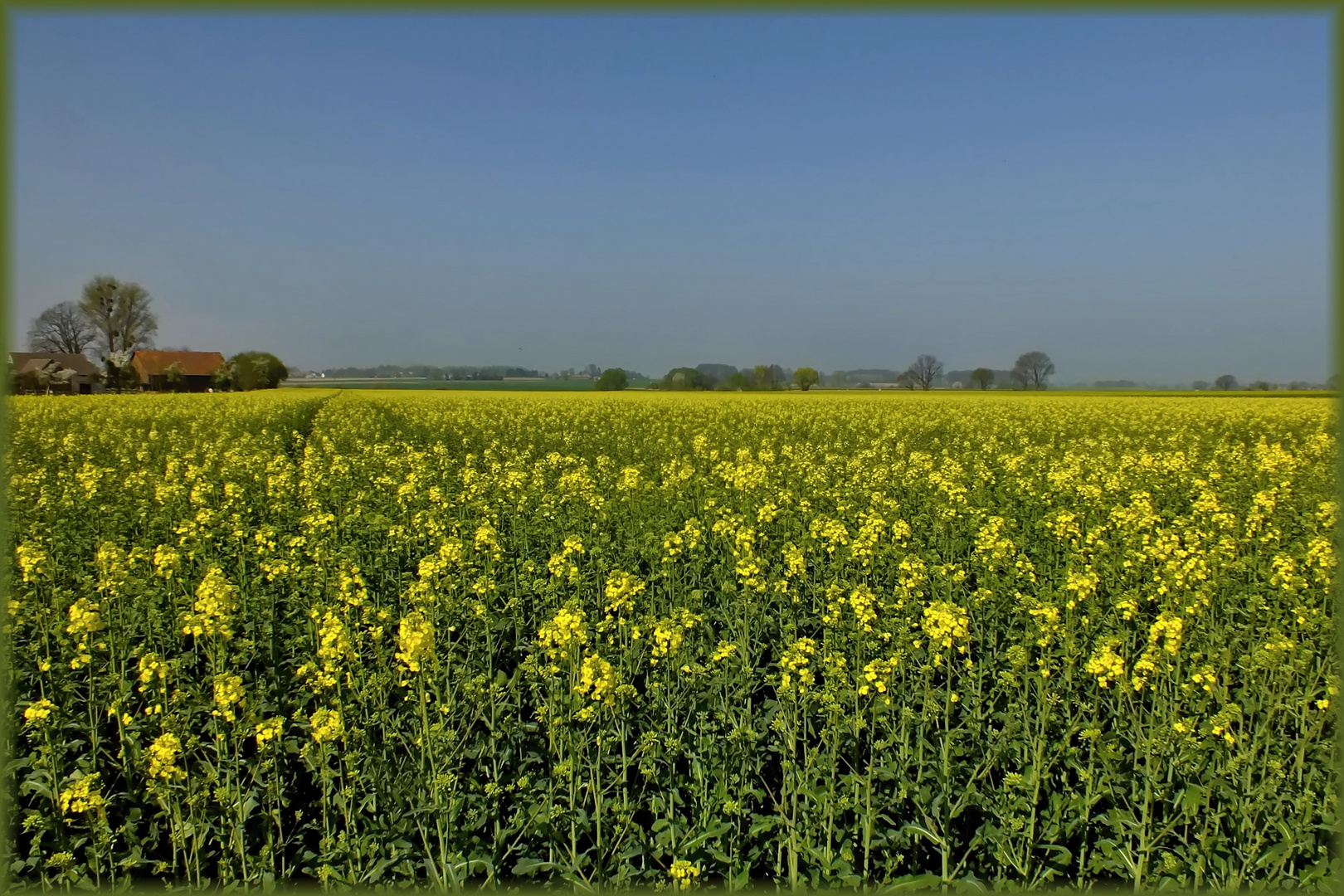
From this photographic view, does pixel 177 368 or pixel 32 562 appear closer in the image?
pixel 32 562

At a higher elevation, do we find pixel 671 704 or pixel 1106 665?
pixel 1106 665

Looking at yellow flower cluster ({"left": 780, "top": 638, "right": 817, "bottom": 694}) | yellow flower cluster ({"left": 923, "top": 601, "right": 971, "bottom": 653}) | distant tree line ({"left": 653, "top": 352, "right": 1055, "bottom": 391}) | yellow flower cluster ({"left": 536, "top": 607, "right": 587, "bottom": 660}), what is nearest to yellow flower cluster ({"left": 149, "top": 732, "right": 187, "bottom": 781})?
yellow flower cluster ({"left": 536, "top": 607, "right": 587, "bottom": 660})

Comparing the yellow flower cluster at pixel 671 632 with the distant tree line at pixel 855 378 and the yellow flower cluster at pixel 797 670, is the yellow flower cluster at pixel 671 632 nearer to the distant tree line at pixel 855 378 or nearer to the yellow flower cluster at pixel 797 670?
the yellow flower cluster at pixel 797 670

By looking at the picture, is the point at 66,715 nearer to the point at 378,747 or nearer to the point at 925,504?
the point at 378,747

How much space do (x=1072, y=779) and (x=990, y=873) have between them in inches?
51.2

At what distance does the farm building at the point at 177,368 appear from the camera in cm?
6856

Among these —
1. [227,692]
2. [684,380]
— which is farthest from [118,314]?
[227,692]

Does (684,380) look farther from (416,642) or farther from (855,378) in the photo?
(416,642)

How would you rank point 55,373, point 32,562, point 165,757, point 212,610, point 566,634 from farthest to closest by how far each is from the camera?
point 55,373, point 32,562, point 212,610, point 566,634, point 165,757

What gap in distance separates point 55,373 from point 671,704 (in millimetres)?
77900

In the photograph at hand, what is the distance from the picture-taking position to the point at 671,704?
14.6 ft

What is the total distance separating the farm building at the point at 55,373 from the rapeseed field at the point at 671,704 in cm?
6180

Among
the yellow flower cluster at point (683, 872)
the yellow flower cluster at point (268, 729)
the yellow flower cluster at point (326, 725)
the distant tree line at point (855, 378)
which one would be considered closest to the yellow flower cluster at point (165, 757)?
the yellow flower cluster at point (268, 729)

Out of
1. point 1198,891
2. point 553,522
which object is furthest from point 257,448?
point 1198,891
